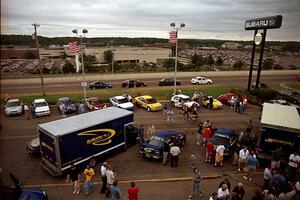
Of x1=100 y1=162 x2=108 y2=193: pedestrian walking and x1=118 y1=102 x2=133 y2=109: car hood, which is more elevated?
x1=118 y1=102 x2=133 y2=109: car hood

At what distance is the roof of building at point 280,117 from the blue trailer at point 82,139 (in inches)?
332

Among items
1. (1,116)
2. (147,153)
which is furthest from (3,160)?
(1,116)

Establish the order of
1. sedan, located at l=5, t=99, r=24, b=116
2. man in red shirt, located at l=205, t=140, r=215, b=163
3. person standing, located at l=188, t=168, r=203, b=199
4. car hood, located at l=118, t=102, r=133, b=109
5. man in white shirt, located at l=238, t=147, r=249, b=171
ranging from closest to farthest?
1. person standing, located at l=188, t=168, r=203, b=199
2. man in white shirt, located at l=238, t=147, r=249, b=171
3. man in red shirt, located at l=205, t=140, r=215, b=163
4. sedan, located at l=5, t=99, r=24, b=116
5. car hood, located at l=118, t=102, r=133, b=109

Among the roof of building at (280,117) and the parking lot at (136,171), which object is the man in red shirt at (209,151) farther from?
the roof of building at (280,117)

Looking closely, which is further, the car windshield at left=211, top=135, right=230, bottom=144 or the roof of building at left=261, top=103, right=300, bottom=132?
the car windshield at left=211, top=135, right=230, bottom=144

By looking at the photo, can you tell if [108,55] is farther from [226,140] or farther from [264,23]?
[226,140]

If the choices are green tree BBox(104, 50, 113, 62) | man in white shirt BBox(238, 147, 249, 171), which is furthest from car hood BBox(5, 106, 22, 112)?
green tree BBox(104, 50, 113, 62)

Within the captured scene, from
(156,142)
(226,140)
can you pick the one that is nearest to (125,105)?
(156,142)

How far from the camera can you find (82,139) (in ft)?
42.2

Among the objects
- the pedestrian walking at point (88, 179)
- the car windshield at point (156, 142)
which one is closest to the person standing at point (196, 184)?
the car windshield at point (156, 142)

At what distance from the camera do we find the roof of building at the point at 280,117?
12812 millimetres

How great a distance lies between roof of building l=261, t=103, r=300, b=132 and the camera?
1281cm

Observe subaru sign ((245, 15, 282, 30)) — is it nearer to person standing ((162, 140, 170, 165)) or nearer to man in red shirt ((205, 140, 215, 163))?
man in red shirt ((205, 140, 215, 163))

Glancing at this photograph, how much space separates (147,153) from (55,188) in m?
5.40
